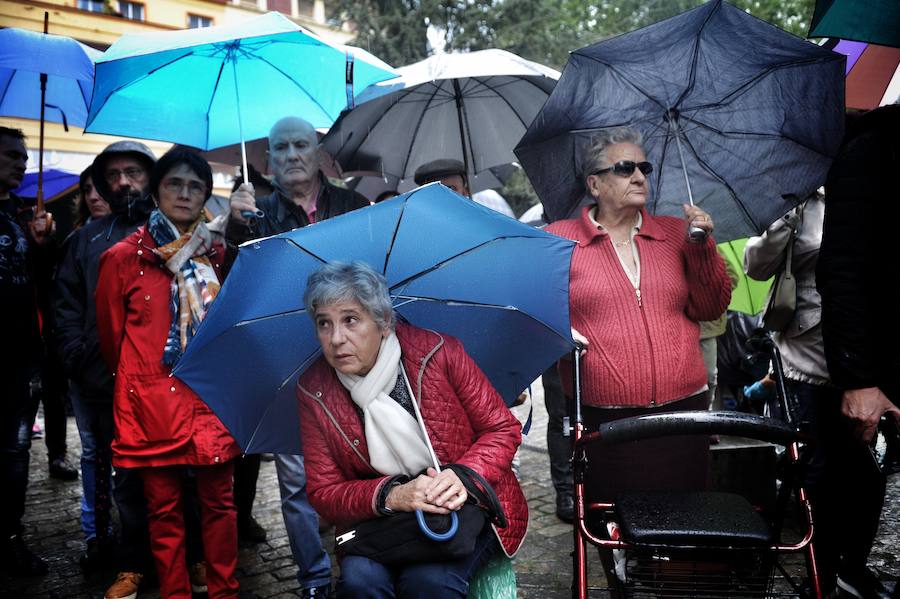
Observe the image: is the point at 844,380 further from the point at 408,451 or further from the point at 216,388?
the point at 216,388

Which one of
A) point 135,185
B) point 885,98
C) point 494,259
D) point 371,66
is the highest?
point 371,66

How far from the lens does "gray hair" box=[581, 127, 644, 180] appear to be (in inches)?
131

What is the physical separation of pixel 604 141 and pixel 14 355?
3628 mm

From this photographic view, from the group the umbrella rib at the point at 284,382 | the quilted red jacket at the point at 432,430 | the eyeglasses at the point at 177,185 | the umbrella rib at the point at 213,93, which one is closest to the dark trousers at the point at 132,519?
the umbrella rib at the point at 284,382

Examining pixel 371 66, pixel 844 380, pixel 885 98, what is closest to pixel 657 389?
pixel 844 380

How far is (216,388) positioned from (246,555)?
218 cm

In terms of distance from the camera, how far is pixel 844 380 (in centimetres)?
227

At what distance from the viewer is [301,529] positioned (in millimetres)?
3643

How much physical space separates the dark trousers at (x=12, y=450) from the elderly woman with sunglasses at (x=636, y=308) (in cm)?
332

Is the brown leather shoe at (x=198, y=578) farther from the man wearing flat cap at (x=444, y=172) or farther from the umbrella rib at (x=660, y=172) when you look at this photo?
the umbrella rib at (x=660, y=172)

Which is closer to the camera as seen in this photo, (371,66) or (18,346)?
(371,66)

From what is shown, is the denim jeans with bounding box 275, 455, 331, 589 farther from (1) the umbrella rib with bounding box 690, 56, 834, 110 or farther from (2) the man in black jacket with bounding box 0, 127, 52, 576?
(1) the umbrella rib with bounding box 690, 56, 834, 110

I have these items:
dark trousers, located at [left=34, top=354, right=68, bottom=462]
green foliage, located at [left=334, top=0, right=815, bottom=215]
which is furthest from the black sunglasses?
green foliage, located at [left=334, top=0, right=815, bottom=215]

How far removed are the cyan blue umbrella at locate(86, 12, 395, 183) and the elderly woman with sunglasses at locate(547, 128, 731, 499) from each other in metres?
1.43
